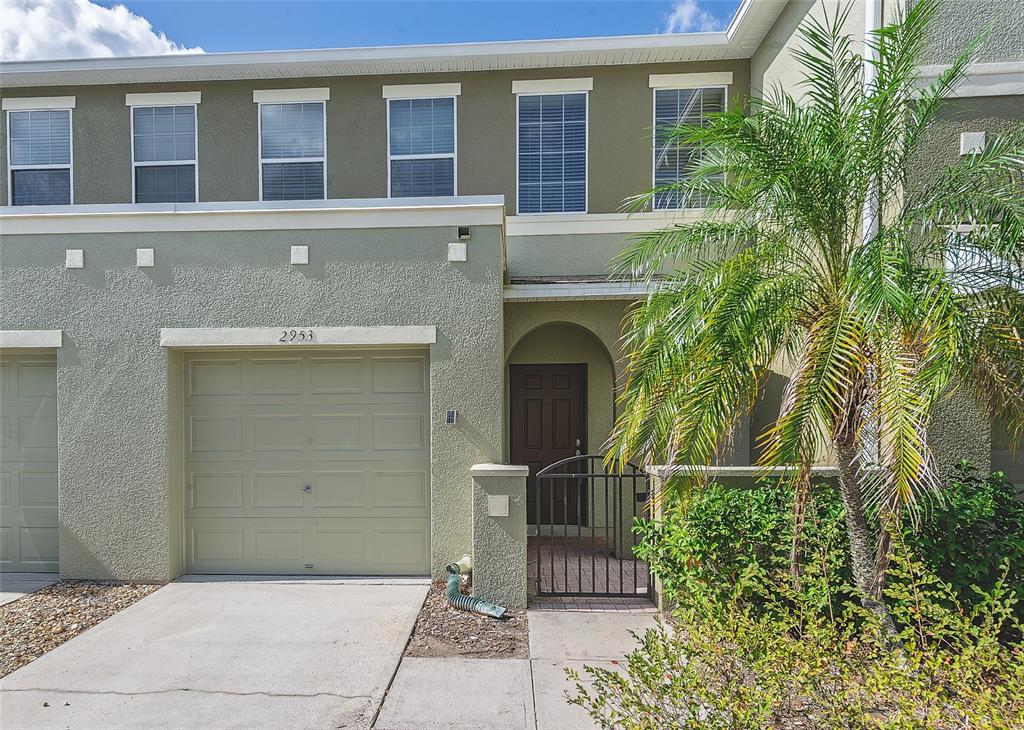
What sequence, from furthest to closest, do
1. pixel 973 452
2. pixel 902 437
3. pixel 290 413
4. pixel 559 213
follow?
1. pixel 559 213
2. pixel 290 413
3. pixel 973 452
4. pixel 902 437

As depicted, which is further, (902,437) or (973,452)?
(973,452)

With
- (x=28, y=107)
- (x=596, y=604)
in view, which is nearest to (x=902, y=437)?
(x=596, y=604)

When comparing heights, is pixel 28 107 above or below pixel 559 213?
above

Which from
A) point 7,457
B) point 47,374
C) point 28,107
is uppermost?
point 28,107

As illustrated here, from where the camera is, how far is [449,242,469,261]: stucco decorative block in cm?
641

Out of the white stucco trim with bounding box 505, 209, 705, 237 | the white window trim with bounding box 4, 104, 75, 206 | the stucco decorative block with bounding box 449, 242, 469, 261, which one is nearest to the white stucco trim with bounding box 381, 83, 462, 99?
the white stucco trim with bounding box 505, 209, 705, 237

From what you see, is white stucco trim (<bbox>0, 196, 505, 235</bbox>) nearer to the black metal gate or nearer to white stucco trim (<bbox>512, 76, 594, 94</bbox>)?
the black metal gate

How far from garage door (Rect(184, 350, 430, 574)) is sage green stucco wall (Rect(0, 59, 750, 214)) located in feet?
11.5

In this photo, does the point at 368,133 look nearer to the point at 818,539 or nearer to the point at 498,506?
the point at 498,506

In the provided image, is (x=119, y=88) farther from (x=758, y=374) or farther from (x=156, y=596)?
(x=758, y=374)

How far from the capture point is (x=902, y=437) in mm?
3480

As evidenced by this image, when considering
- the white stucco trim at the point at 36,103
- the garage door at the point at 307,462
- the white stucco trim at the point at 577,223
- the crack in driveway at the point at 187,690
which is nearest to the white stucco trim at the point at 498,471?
the garage door at the point at 307,462

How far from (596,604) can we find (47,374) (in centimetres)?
679

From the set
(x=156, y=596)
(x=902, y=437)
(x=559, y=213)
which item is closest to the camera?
(x=902, y=437)
